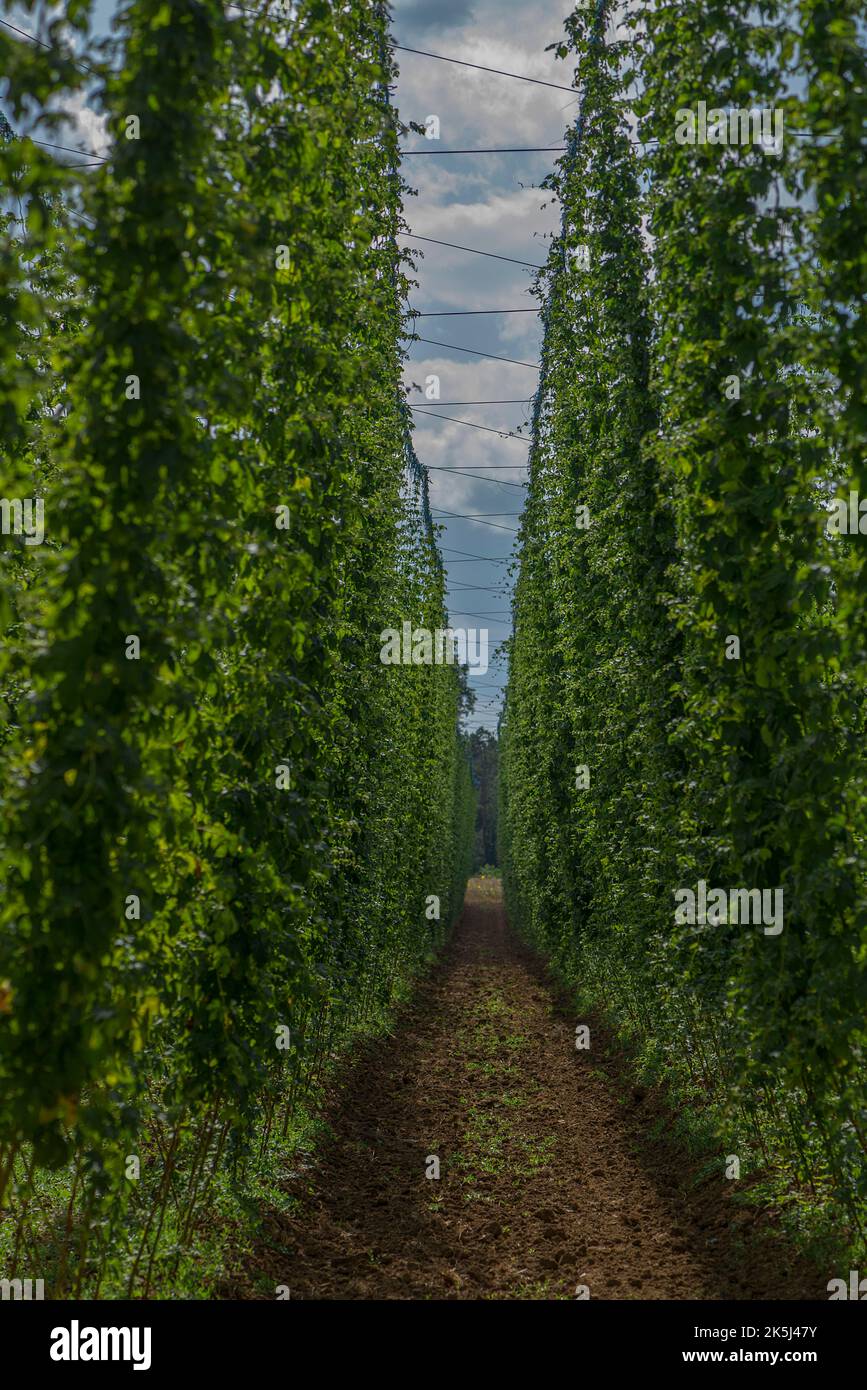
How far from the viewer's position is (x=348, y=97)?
5.20 metres

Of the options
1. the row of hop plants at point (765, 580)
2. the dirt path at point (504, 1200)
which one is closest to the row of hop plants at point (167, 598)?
the dirt path at point (504, 1200)

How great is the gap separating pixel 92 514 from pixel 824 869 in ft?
9.62

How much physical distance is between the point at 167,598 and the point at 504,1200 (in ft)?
15.8

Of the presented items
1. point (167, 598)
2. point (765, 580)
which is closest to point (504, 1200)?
point (765, 580)

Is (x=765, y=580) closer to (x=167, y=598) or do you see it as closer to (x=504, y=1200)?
(x=167, y=598)

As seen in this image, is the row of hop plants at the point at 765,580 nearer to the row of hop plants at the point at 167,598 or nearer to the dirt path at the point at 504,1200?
the dirt path at the point at 504,1200

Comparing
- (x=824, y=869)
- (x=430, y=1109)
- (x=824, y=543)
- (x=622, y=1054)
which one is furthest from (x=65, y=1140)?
(x=622, y=1054)

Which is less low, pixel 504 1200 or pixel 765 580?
pixel 765 580

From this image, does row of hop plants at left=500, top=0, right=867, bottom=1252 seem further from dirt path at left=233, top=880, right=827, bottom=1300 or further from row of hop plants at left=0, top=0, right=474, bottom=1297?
row of hop plants at left=0, top=0, right=474, bottom=1297

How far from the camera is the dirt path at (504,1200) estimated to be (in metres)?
5.17

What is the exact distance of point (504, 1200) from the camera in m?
6.64

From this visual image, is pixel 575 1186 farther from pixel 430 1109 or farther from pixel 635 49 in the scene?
pixel 635 49

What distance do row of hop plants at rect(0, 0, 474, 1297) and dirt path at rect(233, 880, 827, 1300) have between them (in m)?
0.74

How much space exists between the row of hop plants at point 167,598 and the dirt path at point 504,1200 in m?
0.74
